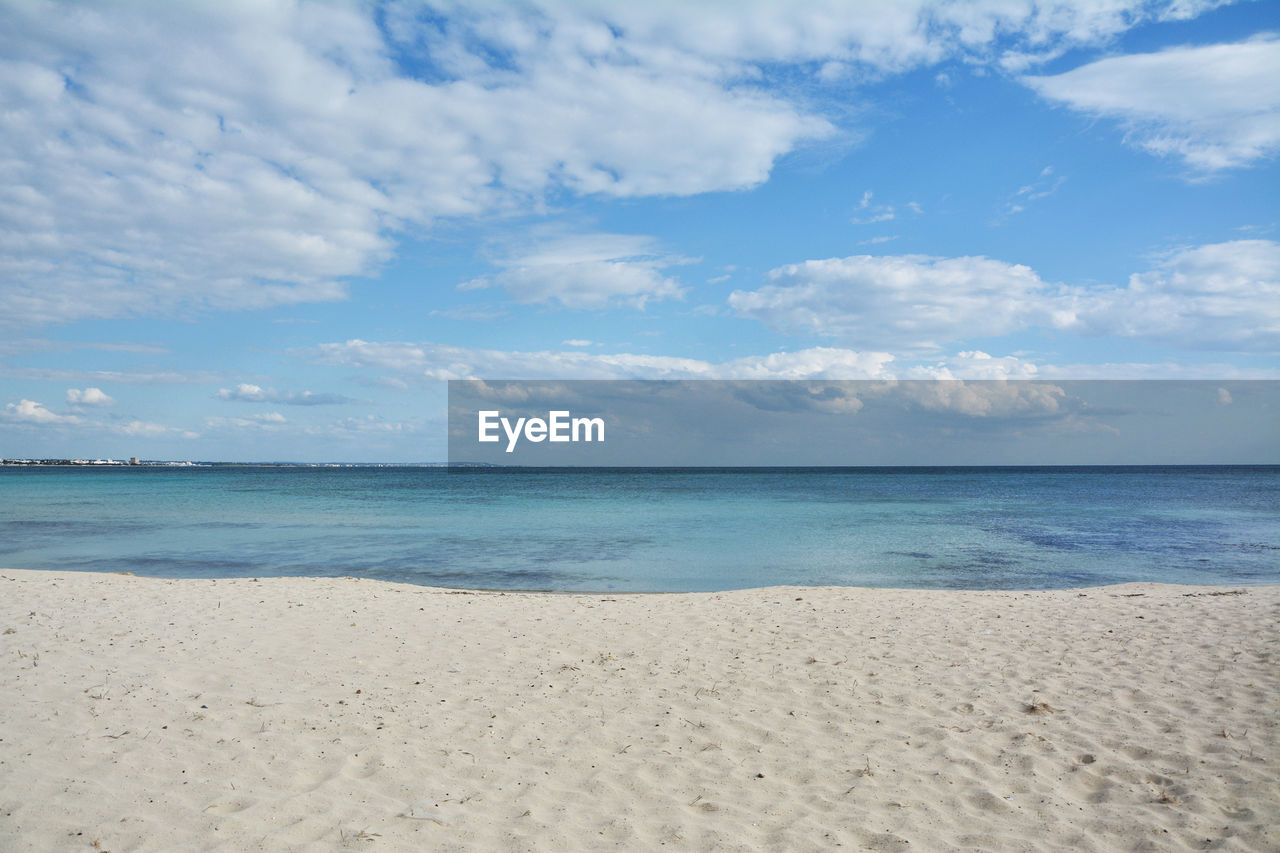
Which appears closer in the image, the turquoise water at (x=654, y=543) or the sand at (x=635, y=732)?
the sand at (x=635, y=732)

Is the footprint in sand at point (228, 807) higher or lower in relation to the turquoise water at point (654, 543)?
higher

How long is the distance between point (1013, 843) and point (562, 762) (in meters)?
3.20

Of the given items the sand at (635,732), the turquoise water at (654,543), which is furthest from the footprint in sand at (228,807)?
the turquoise water at (654,543)

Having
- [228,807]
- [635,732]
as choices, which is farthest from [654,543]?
[228,807]

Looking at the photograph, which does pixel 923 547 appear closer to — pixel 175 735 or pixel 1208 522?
pixel 1208 522

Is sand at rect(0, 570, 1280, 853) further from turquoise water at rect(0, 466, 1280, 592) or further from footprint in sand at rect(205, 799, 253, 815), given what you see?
turquoise water at rect(0, 466, 1280, 592)

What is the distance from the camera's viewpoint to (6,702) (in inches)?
250

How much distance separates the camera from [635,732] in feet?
19.9

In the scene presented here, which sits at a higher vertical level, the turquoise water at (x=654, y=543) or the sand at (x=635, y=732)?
the sand at (x=635, y=732)

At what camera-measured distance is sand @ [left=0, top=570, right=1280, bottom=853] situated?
4555 millimetres

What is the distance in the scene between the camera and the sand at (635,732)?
14.9ft

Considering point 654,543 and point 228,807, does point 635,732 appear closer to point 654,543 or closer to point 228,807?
point 228,807

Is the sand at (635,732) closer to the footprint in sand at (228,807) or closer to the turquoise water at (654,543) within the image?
the footprint in sand at (228,807)

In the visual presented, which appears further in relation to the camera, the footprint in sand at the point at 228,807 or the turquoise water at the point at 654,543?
the turquoise water at the point at 654,543
